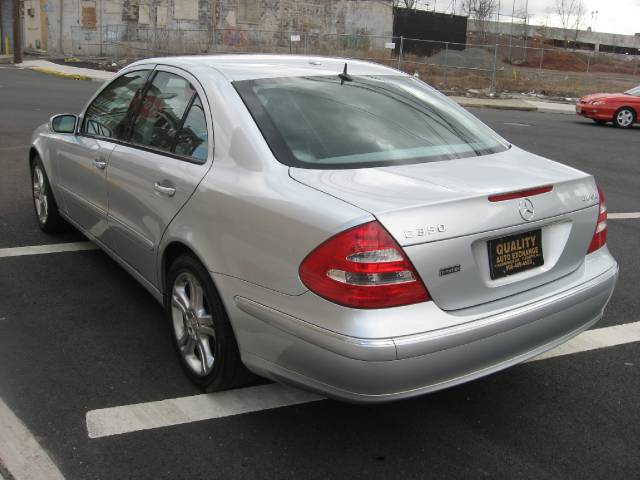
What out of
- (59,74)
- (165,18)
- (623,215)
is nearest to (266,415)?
(623,215)

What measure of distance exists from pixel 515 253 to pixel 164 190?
1807 mm

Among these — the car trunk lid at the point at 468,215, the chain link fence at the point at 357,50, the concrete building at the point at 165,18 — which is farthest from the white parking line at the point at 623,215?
the concrete building at the point at 165,18

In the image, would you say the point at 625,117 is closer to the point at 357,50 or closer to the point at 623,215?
the point at 623,215

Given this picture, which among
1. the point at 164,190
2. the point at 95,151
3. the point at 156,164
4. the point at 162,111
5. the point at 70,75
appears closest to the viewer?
the point at 164,190

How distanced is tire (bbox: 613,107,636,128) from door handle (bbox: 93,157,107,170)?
17028 mm

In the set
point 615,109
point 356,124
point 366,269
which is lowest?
point 366,269

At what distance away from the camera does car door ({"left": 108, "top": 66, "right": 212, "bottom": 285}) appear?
3496 mm

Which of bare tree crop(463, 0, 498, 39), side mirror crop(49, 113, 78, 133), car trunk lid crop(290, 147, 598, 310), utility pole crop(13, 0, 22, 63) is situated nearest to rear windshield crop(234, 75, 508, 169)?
car trunk lid crop(290, 147, 598, 310)

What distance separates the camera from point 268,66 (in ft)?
12.6

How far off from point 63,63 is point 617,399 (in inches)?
1252

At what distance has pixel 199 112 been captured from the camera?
3.57m

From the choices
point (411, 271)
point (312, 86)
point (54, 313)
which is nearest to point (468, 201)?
point (411, 271)

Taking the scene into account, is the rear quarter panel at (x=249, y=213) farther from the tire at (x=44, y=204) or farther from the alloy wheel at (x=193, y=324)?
the tire at (x=44, y=204)

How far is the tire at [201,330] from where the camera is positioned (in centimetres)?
320
